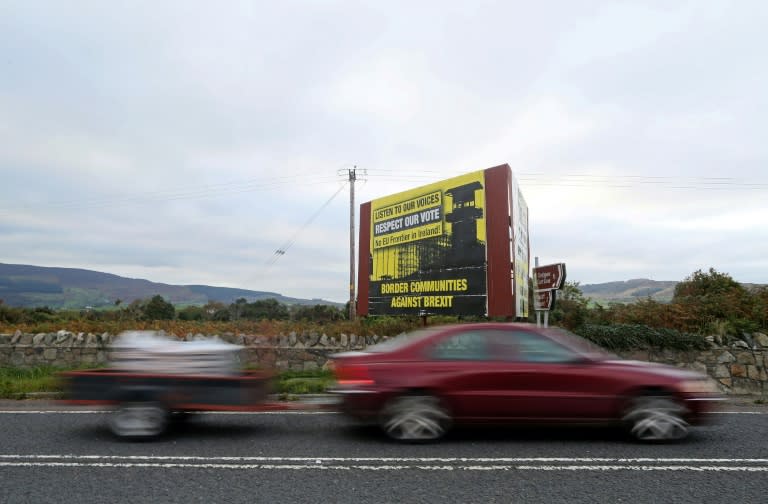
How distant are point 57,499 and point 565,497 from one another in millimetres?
4011

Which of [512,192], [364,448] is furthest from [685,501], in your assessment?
[512,192]

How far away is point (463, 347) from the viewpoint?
21.6 ft

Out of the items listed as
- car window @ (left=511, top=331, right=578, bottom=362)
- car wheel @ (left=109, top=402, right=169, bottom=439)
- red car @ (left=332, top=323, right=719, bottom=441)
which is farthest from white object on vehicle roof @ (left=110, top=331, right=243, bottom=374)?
car window @ (left=511, top=331, right=578, bottom=362)

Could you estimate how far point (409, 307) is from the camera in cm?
1584

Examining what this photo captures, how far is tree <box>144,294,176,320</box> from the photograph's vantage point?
21389 millimetres

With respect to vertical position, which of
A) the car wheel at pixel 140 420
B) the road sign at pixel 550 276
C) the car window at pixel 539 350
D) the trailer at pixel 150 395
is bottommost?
the car wheel at pixel 140 420

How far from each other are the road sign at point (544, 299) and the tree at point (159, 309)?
14270mm

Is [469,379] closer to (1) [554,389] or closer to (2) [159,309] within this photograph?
(1) [554,389]

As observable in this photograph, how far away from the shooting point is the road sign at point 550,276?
1187cm

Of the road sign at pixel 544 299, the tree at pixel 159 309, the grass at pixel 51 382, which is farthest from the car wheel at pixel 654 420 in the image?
the tree at pixel 159 309

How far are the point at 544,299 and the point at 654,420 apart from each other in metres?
6.16

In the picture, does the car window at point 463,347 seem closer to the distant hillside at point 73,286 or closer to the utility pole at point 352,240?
the utility pole at point 352,240

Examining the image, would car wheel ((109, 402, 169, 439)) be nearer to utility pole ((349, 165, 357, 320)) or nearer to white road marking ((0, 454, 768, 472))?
A: white road marking ((0, 454, 768, 472))

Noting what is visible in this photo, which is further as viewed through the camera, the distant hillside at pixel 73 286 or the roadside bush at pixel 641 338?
the distant hillside at pixel 73 286
